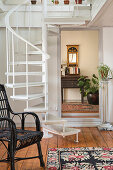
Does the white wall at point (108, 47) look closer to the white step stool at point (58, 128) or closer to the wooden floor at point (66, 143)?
the wooden floor at point (66, 143)

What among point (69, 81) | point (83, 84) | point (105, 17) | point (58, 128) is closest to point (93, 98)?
point (83, 84)

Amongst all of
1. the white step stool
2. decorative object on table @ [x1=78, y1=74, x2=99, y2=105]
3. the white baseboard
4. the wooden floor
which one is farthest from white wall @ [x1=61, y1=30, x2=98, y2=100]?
the white step stool

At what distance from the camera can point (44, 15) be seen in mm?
6117

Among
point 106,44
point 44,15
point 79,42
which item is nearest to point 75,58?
point 79,42

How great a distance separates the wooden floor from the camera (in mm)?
4191

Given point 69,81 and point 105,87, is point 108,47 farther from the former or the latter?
point 69,81

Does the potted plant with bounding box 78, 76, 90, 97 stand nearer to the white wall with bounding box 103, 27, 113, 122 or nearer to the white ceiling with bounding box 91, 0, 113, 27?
the white wall with bounding box 103, 27, 113, 122

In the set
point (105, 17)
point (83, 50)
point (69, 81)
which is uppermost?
point (105, 17)

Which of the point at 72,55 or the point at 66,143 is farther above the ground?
the point at 72,55

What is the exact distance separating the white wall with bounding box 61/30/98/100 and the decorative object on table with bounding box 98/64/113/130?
11.5 feet

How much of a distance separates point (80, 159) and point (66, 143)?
109cm

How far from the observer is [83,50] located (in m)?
10.5

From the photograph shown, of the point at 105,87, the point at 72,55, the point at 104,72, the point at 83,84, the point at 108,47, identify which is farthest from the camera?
the point at 72,55

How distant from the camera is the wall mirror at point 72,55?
10430 millimetres
